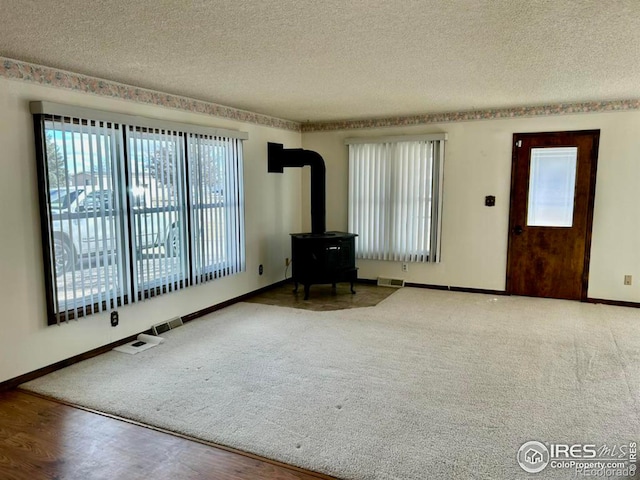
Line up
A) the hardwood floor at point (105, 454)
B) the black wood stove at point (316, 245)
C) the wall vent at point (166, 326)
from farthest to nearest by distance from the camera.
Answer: the black wood stove at point (316, 245), the wall vent at point (166, 326), the hardwood floor at point (105, 454)

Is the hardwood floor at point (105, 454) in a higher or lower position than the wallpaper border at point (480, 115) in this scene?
lower

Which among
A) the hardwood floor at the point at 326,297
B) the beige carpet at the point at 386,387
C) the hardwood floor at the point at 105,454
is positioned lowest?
the hardwood floor at the point at 105,454

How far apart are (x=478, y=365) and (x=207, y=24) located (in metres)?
2.99

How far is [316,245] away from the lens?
548 cm

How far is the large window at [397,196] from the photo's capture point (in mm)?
5871

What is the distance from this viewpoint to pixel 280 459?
2.32 m

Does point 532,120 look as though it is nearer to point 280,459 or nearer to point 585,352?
point 585,352

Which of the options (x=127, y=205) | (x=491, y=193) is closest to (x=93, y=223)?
(x=127, y=205)

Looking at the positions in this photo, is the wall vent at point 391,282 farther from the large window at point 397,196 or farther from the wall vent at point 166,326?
the wall vent at point 166,326

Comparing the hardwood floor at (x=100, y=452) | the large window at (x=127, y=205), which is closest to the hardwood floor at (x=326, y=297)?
the large window at (x=127, y=205)

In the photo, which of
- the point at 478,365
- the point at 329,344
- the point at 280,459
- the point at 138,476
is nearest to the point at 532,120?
Answer: the point at 478,365

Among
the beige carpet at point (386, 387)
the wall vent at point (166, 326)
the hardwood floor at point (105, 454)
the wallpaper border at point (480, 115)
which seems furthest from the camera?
the wallpaper border at point (480, 115)

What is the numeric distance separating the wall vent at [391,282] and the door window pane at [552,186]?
5.95ft

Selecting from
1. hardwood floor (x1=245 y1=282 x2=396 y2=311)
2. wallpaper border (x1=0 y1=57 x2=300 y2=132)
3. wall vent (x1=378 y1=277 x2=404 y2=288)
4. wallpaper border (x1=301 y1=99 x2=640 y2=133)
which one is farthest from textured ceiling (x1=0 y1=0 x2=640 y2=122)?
wall vent (x1=378 y1=277 x2=404 y2=288)
